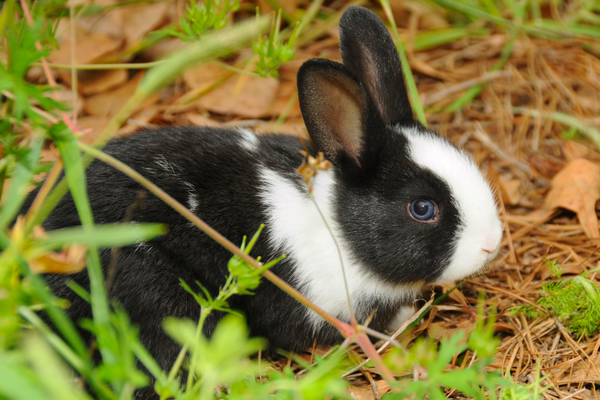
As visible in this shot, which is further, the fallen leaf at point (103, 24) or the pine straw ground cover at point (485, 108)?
the fallen leaf at point (103, 24)

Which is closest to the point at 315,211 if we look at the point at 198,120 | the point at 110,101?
the point at 198,120

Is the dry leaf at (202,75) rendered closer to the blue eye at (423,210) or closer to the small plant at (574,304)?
the blue eye at (423,210)

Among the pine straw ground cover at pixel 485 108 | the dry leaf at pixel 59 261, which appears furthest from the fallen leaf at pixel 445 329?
the dry leaf at pixel 59 261

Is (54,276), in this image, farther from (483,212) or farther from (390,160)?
(483,212)

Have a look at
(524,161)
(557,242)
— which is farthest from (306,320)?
(524,161)

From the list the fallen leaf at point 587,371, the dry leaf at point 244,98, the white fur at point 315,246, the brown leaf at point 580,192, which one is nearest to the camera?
the fallen leaf at point 587,371

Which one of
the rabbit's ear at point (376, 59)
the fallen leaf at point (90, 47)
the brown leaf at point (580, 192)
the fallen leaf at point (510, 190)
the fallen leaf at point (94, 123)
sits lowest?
the fallen leaf at point (94, 123)

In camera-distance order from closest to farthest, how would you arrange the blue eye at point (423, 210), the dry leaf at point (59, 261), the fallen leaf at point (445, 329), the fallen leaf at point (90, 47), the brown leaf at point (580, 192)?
the dry leaf at point (59, 261) → the blue eye at point (423, 210) → the fallen leaf at point (445, 329) → the brown leaf at point (580, 192) → the fallen leaf at point (90, 47)

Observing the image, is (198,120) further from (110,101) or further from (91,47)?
(91,47)
